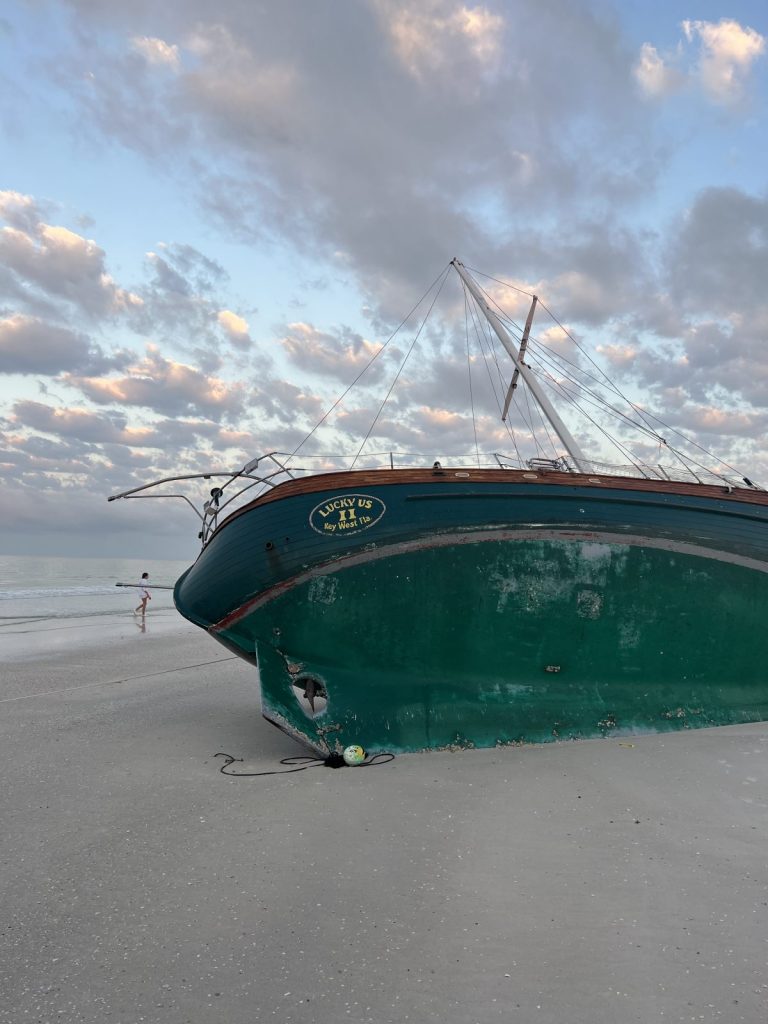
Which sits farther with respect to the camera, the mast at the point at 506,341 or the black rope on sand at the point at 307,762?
the mast at the point at 506,341

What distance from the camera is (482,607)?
6.46m

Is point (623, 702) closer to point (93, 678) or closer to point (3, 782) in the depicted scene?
point (3, 782)

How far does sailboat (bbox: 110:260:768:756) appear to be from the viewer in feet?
20.9

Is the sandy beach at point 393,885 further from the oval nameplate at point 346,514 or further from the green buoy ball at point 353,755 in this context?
the oval nameplate at point 346,514

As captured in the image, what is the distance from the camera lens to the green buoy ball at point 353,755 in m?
5.86

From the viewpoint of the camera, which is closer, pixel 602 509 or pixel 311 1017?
pixel 311 1017

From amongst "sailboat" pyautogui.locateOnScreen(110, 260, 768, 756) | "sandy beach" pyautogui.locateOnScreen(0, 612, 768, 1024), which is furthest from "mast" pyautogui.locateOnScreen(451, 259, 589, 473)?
"sandy beach" pyautogui.locateOnScreen(0, 612, 768, 1024)

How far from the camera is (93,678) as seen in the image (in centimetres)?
1154

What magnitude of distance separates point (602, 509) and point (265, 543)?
12.0ft

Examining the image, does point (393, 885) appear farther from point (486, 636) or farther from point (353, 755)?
point (486, 636)

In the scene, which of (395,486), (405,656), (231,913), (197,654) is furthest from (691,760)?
(197,654)

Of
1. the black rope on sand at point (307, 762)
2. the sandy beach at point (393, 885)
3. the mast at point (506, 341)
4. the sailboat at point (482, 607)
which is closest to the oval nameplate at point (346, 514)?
the sailboat at point (482, 607)

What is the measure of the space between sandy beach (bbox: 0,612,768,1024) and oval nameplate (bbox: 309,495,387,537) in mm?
2339

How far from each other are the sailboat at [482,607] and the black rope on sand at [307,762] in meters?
0.14
